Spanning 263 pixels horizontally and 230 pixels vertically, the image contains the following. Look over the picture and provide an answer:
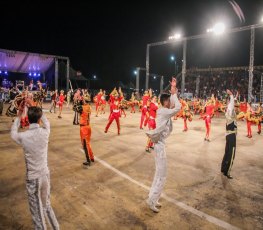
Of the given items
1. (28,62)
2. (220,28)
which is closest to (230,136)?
(220,28)

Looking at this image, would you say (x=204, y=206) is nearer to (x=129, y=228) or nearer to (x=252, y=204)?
(x=252, y=204)

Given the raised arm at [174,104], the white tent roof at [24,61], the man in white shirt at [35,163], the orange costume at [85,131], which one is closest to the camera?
the man in white shirt at [35,163]

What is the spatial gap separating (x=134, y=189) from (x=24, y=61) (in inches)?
1349

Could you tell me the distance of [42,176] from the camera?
3.56 metres

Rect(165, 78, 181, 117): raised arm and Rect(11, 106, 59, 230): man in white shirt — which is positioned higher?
Rect(165, 78, 181, 117): raised arm

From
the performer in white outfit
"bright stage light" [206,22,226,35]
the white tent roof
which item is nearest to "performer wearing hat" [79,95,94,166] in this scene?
the performer in white outfit

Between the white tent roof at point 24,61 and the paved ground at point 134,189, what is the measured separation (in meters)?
26.4

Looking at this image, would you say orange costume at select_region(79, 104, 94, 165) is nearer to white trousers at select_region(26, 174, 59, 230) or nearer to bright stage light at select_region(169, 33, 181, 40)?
white trousers at select_region(26, 174, 59, 230)

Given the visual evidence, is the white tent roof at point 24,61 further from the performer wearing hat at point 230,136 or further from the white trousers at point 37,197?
the white trousers at point 37,197

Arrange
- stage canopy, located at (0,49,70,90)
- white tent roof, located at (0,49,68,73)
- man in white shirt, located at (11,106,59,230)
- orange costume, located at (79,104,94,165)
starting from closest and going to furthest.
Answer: man in white shirt, located at (11,106,59,230) → orange costume, located at (79,104,94,165) → white tent roof, located at (0,49,68,73) → stage canopy, located at (0,49,70,90)

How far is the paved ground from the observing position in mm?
4586

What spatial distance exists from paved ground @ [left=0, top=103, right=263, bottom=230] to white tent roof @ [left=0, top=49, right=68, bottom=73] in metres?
26.4

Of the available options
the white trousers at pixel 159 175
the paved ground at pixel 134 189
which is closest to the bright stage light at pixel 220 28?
the paved ground at pixel 134 189

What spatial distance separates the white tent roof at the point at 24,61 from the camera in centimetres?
3369
